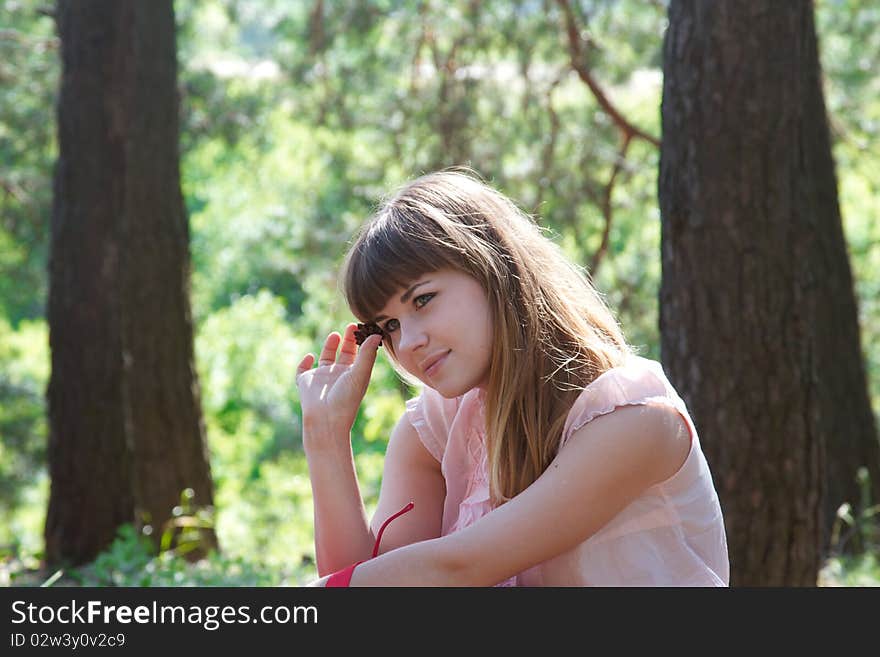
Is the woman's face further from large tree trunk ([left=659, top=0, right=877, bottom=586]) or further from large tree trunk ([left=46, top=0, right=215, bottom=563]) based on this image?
large tree trunk ([left=46, top=0, right=215, bottom=563])

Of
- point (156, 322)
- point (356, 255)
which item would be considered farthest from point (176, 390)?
point (356, 255)

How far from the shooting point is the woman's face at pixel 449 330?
2072 mm

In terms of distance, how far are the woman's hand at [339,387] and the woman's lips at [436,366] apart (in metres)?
0.18

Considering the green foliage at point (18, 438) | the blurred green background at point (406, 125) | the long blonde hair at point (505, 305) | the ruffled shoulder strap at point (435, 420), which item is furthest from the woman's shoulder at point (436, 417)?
the green foliage at point (18, 438)

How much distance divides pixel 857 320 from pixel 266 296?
15.0 m

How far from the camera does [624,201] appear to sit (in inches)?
334

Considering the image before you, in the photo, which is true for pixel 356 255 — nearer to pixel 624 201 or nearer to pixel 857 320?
pixel 857 320

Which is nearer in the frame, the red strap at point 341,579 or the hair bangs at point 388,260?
the red strap at point 341,579

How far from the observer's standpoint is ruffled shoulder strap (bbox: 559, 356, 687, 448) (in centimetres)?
196

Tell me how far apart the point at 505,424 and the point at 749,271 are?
136 centimetres

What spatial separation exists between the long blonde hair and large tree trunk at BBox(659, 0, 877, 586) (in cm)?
109

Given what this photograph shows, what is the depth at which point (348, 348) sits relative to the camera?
93.8 inches

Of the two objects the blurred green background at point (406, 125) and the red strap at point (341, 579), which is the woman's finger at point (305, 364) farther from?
the blurred green background at point (406, 125)

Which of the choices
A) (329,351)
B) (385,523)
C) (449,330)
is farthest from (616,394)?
(329,351)
